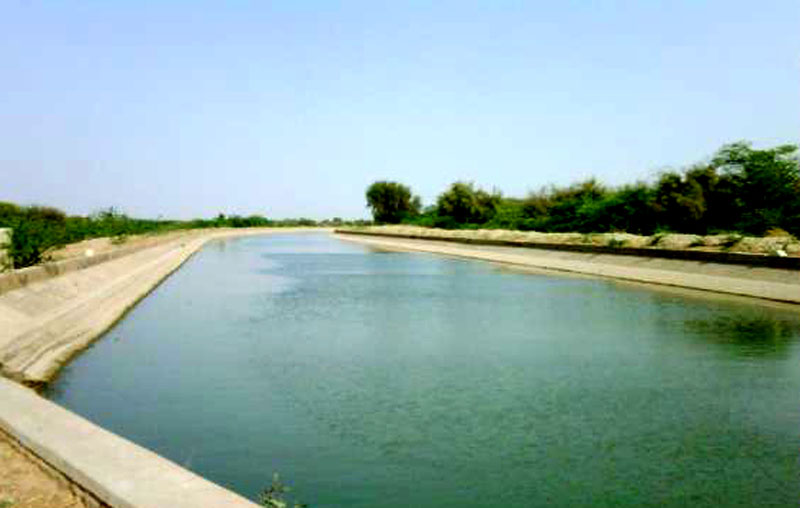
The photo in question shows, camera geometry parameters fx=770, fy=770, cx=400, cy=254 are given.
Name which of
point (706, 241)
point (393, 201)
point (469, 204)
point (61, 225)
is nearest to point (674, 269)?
point (706, 241)

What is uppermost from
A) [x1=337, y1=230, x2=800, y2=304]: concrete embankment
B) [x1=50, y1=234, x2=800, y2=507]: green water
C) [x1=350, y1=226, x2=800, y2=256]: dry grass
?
[x1=350, y1=226, x2=800, y2=256]: dry grass

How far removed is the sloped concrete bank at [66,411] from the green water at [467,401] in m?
0.88

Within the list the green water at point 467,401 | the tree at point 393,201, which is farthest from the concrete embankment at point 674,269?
the tree at point 393,201

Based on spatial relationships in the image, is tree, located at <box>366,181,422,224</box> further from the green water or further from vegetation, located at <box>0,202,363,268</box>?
the green water

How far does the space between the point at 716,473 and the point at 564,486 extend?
5.50ft

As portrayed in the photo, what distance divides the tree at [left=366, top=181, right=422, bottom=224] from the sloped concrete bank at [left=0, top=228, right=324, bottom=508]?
102m

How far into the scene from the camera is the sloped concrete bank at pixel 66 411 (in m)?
6.07

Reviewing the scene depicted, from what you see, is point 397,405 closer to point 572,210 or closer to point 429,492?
point 429,492

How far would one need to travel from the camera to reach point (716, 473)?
7922mm

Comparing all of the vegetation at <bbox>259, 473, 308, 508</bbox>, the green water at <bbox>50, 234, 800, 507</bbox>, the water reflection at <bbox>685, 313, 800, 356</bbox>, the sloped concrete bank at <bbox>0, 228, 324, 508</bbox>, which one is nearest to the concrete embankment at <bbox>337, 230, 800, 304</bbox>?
the green water at <bbox>50, 234, 800, 507</bbox>

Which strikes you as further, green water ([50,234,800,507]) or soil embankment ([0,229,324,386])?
soil embankment ([0,229,324,386])

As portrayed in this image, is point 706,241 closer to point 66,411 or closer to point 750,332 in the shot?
point 750,332

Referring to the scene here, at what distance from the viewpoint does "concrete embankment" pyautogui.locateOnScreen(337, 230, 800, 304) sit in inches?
975

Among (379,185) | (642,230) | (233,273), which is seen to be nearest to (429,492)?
(233,273)
